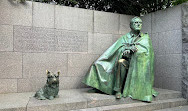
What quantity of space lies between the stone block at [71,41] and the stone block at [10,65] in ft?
4.47

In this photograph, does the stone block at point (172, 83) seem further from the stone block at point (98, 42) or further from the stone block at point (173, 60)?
the stone block at point (98, 42)

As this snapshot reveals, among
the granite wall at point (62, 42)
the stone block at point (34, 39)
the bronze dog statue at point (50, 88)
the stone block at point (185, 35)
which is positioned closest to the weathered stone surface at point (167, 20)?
the granite wall at point (62, 42)

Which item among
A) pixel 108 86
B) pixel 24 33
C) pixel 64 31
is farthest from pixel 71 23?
pixel 108 86

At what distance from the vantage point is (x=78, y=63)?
632 centimetres

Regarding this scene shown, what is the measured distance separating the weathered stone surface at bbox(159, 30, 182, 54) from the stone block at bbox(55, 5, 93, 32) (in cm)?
268

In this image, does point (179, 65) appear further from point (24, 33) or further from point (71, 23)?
point (24, 33)

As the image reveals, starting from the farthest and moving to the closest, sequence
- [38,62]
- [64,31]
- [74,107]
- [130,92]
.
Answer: [64,31]
[38,62]
[130,92]
[74,107]

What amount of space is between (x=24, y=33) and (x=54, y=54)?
46.3 inches

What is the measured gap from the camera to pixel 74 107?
4.19 metres

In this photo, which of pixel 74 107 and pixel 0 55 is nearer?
pixel 74 107

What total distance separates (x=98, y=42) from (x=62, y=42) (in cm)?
141

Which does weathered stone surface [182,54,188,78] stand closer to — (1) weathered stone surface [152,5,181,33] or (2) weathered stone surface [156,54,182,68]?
(2) weathered stone surface [156,54,182,68]

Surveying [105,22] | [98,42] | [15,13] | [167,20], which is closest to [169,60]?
[167,20]

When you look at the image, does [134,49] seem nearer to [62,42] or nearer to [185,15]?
[185,15]
